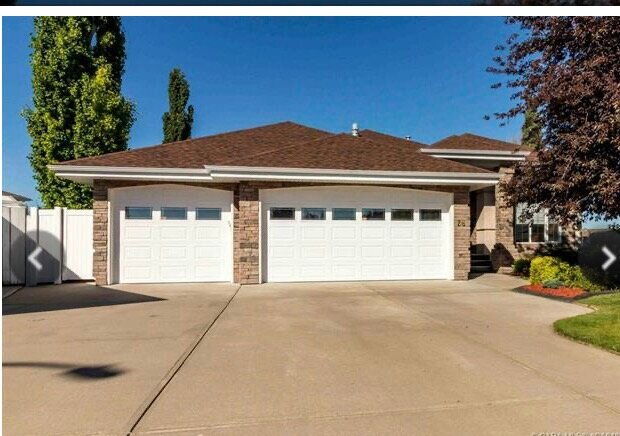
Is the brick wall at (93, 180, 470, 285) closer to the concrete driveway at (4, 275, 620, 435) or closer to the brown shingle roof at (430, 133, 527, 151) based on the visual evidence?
the concrete driveway at (4, 275, 620, 435)

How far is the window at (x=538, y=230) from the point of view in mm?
14906

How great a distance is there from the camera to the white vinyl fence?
37.1 feet

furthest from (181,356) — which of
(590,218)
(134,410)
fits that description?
(590,218)

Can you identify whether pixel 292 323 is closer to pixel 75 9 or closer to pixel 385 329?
pixel 385 329

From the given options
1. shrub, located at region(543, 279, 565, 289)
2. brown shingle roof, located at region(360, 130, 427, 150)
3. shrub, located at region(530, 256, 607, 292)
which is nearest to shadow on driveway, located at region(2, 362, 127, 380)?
shrub, located at region(543, 279, 565, 289)

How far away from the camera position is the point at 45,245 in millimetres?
11594

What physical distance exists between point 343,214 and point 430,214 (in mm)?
2621

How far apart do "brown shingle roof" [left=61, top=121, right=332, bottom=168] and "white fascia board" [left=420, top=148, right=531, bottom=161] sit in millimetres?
4356

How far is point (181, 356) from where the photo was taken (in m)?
5.14

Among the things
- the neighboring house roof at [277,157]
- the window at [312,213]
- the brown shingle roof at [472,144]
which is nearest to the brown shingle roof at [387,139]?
the brown shingle roof at [472,144]

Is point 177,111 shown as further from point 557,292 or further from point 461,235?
point 557,292

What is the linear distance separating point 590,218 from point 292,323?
8095mm

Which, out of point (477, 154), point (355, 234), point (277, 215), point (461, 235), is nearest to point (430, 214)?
point (461, 235)

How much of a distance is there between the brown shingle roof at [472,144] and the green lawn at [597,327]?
326 inches
